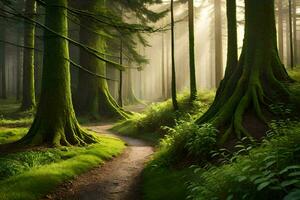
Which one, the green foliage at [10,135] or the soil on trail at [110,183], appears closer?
the soil on trail at [110,183]

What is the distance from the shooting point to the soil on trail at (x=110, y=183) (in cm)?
1030

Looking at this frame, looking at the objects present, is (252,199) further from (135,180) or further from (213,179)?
(135,180)

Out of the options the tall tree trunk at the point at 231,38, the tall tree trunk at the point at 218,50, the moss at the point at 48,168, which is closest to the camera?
the moss at the point at 48,168

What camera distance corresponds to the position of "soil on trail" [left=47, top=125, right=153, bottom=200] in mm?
10305

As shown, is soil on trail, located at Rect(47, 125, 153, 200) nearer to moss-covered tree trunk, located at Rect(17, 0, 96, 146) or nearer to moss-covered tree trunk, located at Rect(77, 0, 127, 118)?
moss-covered tree trunk, located at Rect(17, 0, 96, 146)

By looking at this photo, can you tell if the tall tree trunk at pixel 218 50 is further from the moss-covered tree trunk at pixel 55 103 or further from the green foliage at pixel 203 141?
the green foliage at pixel 203 141

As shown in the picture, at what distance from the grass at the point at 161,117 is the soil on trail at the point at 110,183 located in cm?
570

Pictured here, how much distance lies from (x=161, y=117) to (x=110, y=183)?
10.9 metres

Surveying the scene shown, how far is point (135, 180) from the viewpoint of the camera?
1192 centimetres

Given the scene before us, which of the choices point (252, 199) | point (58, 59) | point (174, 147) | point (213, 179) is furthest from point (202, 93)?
point (252, 199)

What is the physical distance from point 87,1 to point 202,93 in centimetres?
1316

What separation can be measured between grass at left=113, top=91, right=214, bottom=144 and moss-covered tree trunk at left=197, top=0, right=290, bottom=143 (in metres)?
7.59

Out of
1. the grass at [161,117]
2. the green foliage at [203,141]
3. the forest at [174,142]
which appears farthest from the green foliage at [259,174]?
the grass at [161,117]

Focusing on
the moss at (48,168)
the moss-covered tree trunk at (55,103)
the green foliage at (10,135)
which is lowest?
the moss at (48,168)
